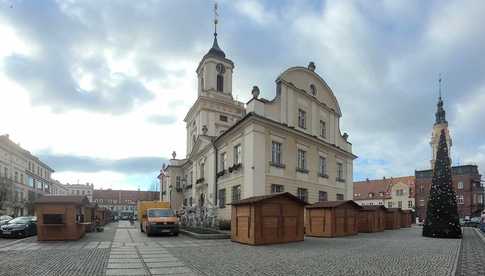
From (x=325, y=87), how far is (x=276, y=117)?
30.5 ft

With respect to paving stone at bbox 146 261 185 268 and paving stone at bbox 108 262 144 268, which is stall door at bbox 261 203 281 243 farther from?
paving stone at bbox 108 262 144 268

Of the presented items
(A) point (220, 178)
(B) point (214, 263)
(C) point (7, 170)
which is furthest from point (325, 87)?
(C) point (7, 170)

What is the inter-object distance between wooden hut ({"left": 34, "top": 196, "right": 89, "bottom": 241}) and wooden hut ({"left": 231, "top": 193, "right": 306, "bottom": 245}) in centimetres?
839

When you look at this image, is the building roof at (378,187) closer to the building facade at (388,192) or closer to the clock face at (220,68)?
the building facade at (388,192)

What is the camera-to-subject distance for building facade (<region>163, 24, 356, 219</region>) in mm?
28578

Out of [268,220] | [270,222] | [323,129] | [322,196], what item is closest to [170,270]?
[268,220]

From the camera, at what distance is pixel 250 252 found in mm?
15828

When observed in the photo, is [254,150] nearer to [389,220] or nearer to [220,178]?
[220,178]

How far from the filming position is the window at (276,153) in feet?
96.7

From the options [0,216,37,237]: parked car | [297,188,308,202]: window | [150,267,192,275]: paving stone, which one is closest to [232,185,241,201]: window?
[297,188,308,202]: window

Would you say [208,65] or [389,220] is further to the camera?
[208,65]

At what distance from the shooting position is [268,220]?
19469 millimetres

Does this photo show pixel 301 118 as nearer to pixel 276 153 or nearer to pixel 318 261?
pixel 276 153

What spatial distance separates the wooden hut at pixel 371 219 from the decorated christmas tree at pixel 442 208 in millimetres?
5026
